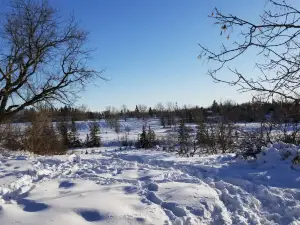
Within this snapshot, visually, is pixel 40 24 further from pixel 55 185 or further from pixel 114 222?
pixel 114 222

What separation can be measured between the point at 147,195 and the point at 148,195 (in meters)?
0.02

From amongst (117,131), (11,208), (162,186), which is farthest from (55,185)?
(117,131)

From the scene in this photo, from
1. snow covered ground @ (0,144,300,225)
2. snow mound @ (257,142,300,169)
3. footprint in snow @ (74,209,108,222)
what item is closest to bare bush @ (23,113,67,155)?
snow covered ground @ (0,144,300,225)

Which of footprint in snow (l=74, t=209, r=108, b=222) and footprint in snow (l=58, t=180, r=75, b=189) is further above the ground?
footprint in snow (l=58, t=180, r=75, b=189)

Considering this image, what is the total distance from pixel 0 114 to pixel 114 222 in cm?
1075

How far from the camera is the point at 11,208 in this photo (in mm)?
4352

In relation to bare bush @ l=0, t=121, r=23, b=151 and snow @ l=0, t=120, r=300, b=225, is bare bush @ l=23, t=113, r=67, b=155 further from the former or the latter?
snow @ l=0, t=120, r=300, b=225

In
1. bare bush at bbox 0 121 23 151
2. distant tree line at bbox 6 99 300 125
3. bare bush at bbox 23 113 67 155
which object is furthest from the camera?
bare bush at bbox 23 113 67 155

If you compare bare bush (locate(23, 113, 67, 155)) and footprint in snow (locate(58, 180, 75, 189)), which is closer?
footprint in snow (locate(58, 180, 75, 189))

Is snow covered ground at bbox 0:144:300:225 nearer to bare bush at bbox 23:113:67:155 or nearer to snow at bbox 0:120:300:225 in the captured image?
snow at bbox 0:120:300:225

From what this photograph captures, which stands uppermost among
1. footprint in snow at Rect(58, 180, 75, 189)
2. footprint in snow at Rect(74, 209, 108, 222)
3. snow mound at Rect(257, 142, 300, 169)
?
snow mound at Rect(257, 142, 300, 169)

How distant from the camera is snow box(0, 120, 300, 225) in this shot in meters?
4.29

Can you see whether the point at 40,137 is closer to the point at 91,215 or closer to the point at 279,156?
the point at 279,156

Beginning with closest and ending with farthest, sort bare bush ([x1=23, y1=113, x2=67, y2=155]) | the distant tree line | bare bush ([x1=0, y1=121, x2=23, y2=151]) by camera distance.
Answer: the distant tree line, bare bush ([x1=0, y1=121, x2=23, y2=151]), bare bush ([x1=23, y1=113, x2=67, y2=155])
